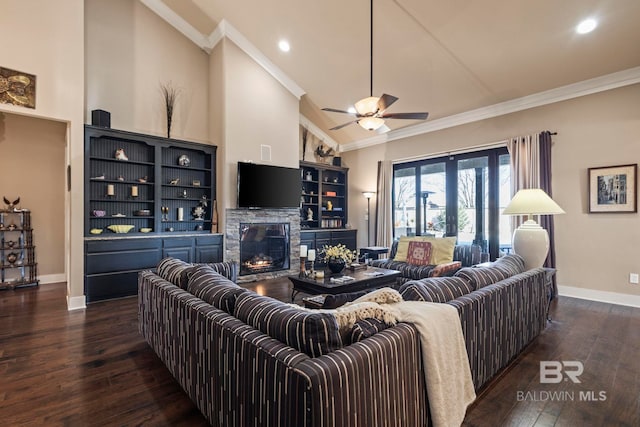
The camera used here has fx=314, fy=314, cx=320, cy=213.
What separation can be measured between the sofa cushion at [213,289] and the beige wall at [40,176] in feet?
16.0

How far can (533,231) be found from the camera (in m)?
3.77

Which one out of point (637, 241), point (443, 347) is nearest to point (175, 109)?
point (443, 347)

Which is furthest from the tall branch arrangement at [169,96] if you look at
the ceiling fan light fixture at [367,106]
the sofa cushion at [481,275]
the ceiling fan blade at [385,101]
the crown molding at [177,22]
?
the sofa cushion at [481,275]

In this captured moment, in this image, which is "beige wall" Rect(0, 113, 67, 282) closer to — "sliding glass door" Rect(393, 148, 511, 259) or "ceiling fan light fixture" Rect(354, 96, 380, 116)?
"ceiling fan light fixture" Rect(354, 96, 380, 116)

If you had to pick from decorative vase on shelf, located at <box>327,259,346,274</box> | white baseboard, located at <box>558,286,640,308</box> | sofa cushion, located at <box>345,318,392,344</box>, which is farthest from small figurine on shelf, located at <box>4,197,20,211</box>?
white baseboard, located at <box>558,286,640,308</box>

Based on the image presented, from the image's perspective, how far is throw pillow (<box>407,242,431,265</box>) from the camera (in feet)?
16.7

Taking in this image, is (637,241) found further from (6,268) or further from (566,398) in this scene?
(6,268)

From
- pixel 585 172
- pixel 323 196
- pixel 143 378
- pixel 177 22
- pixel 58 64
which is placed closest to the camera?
pixel 143 378

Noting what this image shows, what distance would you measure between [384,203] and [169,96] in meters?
4.97

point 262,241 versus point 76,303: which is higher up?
point 262,241

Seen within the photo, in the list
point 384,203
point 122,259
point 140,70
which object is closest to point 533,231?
point 384,203

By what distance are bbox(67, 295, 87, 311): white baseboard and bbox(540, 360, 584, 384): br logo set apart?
17.0ft

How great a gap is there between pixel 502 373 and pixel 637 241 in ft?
11.3

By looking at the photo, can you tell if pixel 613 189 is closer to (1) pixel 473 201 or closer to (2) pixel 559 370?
(1) pixel 473 201
